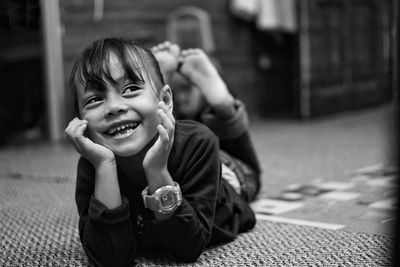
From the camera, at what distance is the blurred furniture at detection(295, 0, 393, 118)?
3.45 meters

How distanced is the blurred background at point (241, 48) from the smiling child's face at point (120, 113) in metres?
1.77

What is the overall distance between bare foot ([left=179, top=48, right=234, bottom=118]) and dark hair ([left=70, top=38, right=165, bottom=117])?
40 cm

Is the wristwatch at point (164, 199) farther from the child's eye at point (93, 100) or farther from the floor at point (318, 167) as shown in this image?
the floor at point (318, 167)

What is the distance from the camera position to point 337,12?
364 cm

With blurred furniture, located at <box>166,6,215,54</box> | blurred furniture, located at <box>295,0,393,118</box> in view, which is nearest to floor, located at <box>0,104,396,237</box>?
blurred furniture, located at <box>295,0,393,118</box>

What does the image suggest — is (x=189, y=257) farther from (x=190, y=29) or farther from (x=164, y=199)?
(x=190, y=29)

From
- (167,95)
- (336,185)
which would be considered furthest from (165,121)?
(336,185)

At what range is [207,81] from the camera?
1.37 m

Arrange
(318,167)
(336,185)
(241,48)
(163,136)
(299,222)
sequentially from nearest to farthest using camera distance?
(163,136) → (299,222) → (336,185) → (318,167) → (241,48)

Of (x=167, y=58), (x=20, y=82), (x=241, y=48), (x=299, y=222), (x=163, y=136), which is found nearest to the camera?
(x=163, y=136)

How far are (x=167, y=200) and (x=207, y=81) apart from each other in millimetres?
583

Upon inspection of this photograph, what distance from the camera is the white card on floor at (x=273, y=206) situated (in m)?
1.29

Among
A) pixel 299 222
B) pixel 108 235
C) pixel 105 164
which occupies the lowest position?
pixel 299 222

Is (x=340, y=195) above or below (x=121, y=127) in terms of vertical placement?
below
